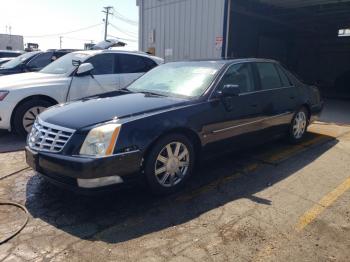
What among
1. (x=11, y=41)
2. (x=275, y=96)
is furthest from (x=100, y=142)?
(x=11, y=41)

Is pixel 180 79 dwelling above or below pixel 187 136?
above

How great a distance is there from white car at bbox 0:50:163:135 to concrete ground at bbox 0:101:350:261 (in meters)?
1.43

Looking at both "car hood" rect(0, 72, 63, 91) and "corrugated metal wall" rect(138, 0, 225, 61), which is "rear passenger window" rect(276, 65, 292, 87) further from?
"corrugated metal wall" rect(138, 0, 225, 61)

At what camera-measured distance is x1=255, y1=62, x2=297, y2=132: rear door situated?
503 centimetres

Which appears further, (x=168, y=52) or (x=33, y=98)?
(x=168, y=52)

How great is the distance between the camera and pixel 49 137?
3.46 meters

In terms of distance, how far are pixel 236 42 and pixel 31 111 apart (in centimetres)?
1176

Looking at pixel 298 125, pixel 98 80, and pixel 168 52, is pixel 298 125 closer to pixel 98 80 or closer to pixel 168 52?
pixel 98 80

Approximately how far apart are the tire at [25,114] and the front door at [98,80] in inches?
22.8

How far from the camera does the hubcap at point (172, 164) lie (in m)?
3.63

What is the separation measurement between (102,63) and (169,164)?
3.95 meters

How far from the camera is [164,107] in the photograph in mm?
3770

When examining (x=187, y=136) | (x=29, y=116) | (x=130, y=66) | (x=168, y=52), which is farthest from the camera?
(x=168, y=52)

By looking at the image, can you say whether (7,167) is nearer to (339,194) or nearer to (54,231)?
(54,231)
